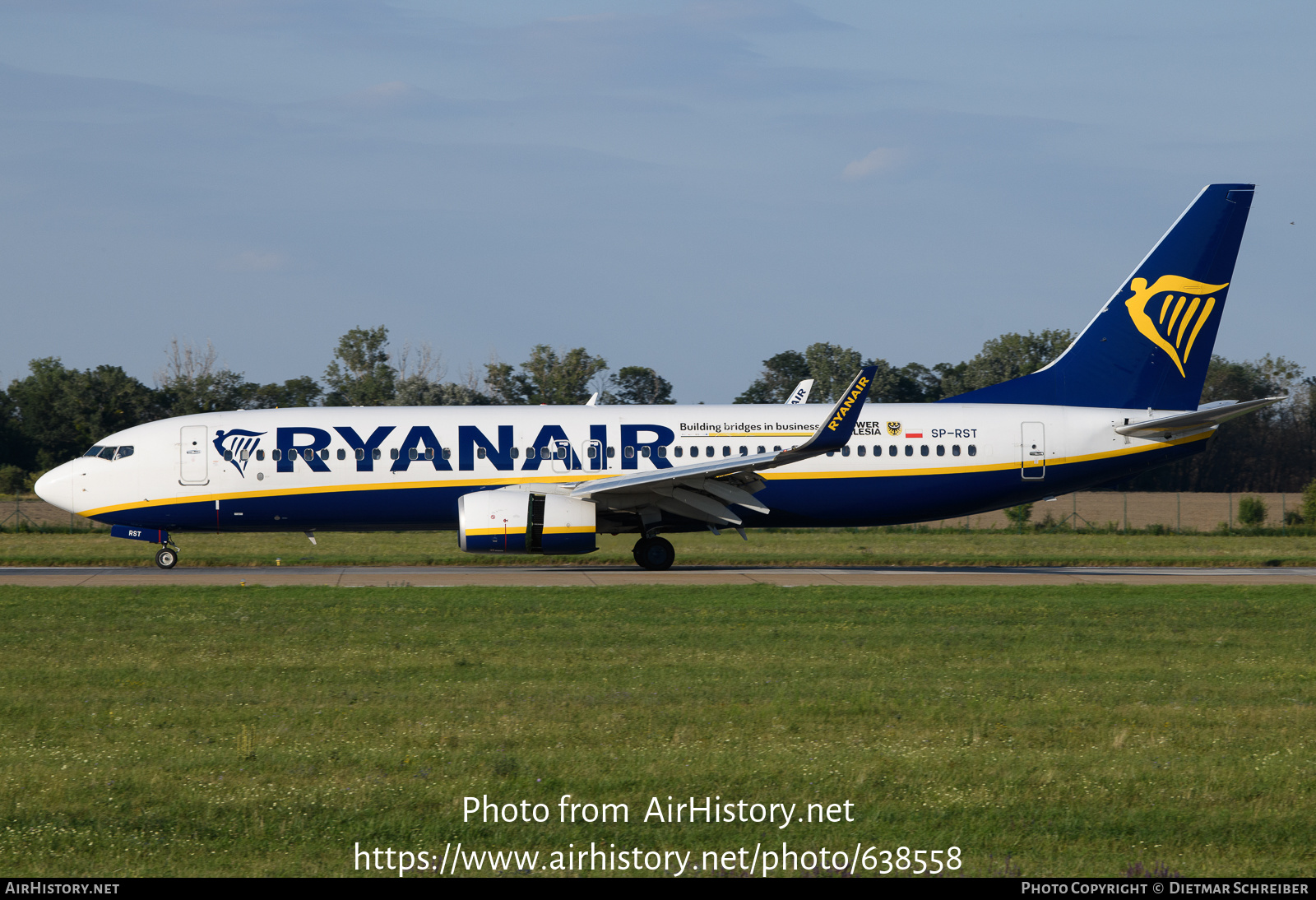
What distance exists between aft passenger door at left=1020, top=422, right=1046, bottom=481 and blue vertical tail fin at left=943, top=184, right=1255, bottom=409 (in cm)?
Answer: 143

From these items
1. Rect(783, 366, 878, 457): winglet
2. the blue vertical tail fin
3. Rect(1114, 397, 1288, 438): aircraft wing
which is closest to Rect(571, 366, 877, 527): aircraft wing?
Rect(783, 366, 878, 457): winglet

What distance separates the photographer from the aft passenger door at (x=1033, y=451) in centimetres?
2583

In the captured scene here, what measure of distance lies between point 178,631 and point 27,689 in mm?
3776

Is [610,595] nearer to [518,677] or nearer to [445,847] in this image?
[518,677]

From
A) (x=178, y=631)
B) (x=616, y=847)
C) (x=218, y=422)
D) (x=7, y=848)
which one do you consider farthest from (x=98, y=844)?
(x=218, y=422)

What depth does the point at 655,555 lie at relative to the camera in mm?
25391

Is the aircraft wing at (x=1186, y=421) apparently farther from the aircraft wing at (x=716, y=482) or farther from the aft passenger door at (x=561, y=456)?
the aft passenger door at (x=561, y=456)

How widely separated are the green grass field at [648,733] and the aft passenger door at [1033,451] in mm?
9154

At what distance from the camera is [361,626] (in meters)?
15.4

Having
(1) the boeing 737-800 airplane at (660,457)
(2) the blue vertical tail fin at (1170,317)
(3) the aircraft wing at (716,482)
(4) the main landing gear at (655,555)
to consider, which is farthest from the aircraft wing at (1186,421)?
(4) the main landing gear at (655,555)

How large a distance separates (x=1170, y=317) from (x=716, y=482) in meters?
11.3

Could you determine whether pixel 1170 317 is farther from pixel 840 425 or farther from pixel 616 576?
pixel 616 576

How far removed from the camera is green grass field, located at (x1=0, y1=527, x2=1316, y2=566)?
29.0 meters

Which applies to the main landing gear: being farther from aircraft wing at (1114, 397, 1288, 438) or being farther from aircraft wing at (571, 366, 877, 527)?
aircraft wing at (1114, 397, 1288, 438)
